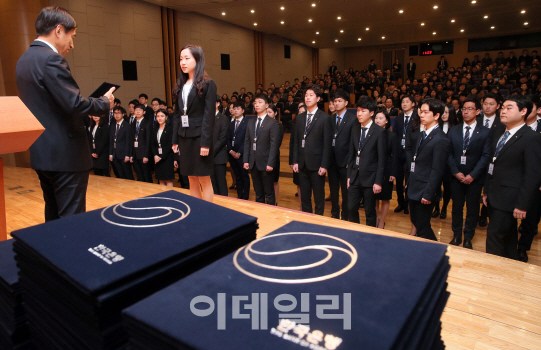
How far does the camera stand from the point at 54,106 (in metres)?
1.86

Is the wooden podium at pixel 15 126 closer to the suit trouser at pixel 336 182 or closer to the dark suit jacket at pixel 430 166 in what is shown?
the dark suit jacket at pixel 430 166

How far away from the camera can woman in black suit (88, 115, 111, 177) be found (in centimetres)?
599

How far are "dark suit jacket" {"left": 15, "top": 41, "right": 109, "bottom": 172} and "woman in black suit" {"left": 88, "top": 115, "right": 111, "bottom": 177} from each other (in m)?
4.37

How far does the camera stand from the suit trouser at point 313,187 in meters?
4.19

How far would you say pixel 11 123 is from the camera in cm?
124

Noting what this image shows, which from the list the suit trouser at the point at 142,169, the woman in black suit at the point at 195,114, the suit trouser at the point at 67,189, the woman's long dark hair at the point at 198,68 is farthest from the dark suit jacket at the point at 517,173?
the suit trouser at the point at 142,169

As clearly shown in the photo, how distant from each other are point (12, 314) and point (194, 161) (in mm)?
1984

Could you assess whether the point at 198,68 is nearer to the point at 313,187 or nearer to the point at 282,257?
the point at 313,187

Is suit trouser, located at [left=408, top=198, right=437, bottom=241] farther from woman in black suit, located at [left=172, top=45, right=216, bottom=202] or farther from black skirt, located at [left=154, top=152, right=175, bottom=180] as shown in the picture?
black skirt, located at [left=154, top=152, right=175, bottom=180]

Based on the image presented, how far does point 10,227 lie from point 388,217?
13.2 ft

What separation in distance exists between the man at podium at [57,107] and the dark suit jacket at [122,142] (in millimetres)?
3982

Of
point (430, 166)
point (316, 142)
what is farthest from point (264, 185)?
point (430, 166)

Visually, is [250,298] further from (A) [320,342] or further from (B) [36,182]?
(B) [36,182]

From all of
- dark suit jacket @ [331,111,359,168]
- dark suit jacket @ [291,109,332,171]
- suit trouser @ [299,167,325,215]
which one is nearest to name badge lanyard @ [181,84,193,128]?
dark suit jacket @ [291,109,332,171]
